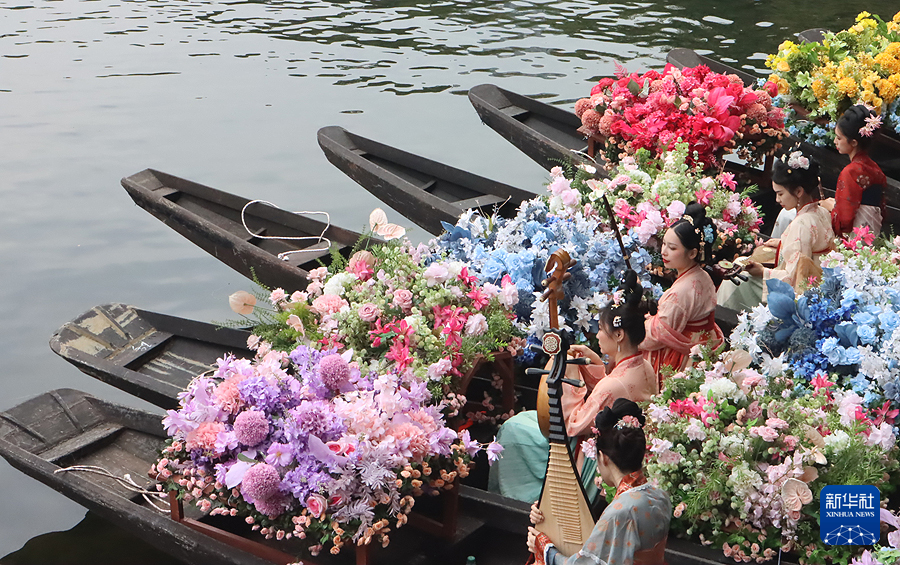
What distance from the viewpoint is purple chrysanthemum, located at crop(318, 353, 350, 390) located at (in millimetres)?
3209

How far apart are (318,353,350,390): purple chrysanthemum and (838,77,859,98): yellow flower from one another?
4304 millimetres

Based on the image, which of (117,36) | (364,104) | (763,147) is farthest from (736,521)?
(117,36)

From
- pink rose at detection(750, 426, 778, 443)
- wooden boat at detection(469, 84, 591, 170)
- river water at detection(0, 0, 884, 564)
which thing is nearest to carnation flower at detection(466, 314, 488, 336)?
pink rose at detection(750, 426, 778, 443)

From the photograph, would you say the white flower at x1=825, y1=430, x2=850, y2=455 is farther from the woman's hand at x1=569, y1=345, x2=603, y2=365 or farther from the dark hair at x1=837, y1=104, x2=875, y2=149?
the dark hair at x1=837, y1=104, x2=875, y2=149

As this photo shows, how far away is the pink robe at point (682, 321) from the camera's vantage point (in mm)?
3820

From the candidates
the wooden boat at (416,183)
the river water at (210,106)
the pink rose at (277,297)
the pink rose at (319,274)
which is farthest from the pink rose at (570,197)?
the river water at (210,106)

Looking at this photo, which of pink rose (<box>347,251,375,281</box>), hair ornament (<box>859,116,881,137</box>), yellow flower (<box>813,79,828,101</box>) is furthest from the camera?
yellow flower (<box>813,79,828,101</box>)

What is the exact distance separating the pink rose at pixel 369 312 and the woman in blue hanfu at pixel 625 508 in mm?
1297

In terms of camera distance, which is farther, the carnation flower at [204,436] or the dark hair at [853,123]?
the dark hair at [853,123]

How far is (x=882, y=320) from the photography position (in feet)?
11.1

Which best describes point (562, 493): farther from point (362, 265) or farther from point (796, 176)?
point (796, 176)

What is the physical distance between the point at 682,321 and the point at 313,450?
5.70 ft

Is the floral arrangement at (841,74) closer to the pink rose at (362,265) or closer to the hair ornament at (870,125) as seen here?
the hair ornament at (870,125)

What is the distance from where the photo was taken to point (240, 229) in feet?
20.6
